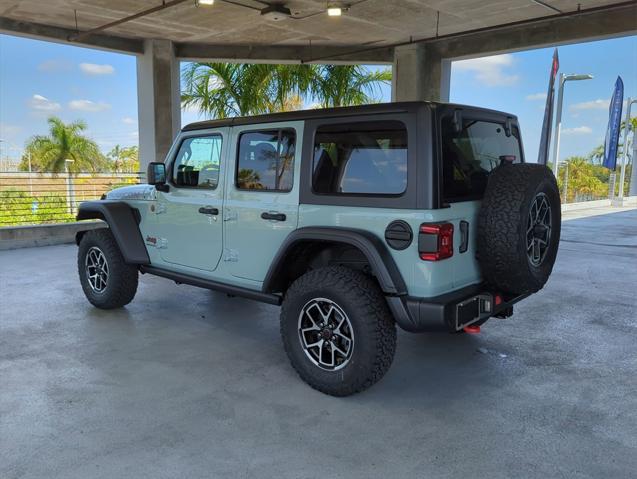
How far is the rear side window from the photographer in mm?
2869

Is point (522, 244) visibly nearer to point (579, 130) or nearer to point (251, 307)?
point (251, 307)

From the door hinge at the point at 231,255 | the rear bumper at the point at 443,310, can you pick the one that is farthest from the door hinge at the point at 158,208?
the rear bumper at the point at 443,310

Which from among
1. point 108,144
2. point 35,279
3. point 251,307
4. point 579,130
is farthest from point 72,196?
point 579,130

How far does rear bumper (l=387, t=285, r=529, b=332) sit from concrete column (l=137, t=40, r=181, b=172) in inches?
336

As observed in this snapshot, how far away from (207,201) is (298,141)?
0.95 m

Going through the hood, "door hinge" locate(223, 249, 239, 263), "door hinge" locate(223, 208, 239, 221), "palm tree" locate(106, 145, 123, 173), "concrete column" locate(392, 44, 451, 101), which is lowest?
"door hinge" locate(223, 249, 239, 263)

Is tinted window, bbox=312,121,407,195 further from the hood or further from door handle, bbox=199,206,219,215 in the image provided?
the hood

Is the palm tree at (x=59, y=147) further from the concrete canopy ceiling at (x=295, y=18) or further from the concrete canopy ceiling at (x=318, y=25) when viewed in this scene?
the concrete canopy ceiling at (x=295, y=18)

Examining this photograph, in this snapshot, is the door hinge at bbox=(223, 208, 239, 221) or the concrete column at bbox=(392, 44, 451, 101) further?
the concrete column at bbox=(392, 44, 451, 101)

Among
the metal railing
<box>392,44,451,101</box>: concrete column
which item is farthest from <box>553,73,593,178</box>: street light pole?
the metal railing

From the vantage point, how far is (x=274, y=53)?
11.0 metres

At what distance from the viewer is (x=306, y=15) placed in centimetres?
852

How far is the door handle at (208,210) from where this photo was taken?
377 cm

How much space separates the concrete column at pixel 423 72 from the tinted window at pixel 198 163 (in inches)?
288
